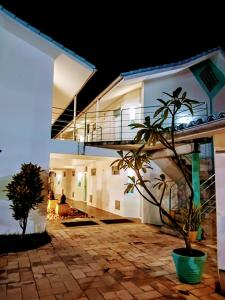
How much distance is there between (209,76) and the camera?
9.25 m

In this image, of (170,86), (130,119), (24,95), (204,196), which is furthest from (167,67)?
(24,95)

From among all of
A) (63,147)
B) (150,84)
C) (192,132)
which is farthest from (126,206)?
(192,132)

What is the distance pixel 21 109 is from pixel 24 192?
2.60 meters

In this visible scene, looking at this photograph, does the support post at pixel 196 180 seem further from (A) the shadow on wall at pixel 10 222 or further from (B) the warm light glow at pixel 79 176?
(B) the warm light glow at pixel 79 176

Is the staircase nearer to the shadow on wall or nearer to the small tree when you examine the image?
the shadow on wall

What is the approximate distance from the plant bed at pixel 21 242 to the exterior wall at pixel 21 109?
274mm

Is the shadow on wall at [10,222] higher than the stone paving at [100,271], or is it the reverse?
Answer: the shadow on wall at [10,222]

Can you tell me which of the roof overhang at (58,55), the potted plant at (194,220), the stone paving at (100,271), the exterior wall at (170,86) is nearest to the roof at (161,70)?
the exterior wall at (170,86)

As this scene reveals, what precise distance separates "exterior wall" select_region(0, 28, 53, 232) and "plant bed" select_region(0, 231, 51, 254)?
0.90 ft

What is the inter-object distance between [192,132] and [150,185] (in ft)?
13.8

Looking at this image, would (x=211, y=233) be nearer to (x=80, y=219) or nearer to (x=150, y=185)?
(x=150, y=185)

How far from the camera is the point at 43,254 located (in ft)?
18.7

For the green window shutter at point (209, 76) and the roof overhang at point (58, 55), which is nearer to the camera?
the roof overhang at point (58, 55)

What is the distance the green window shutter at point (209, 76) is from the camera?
29.6ft
